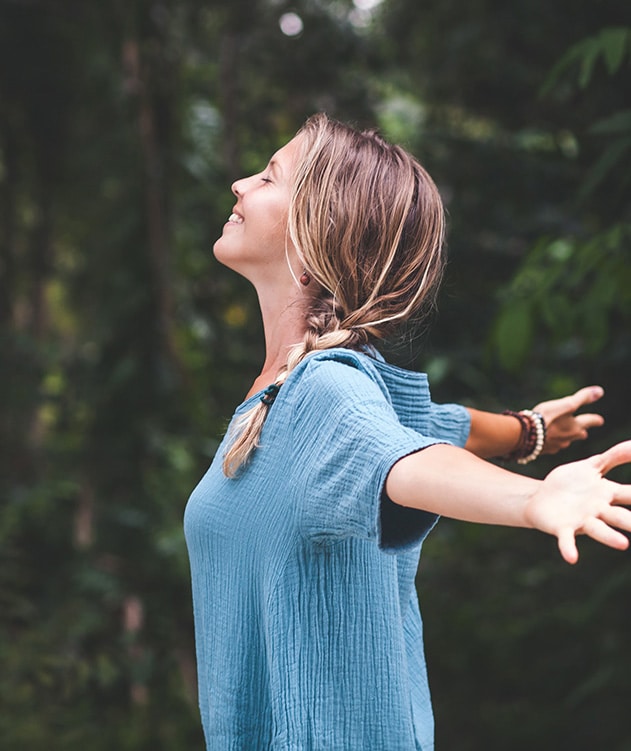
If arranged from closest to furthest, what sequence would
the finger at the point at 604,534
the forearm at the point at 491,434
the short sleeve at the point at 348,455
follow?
1. the finger at the point at 604,534
2. the short sleeve at the point at 348,455
3. the forearm at the point at 491,434

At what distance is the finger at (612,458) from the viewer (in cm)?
81

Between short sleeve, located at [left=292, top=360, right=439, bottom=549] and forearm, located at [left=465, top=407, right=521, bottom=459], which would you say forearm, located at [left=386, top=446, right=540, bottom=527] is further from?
forearm, located at [left=465, top=407, right=521, bottom=459]

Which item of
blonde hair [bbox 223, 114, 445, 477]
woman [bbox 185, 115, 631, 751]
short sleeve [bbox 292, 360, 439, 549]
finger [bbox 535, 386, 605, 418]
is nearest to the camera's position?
short sleeve [bbox 292, 360, 439, 549]

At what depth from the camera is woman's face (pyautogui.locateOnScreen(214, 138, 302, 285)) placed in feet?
4.38

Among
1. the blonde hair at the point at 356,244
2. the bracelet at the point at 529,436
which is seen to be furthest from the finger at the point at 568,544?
the bracelet at the point at 529,436

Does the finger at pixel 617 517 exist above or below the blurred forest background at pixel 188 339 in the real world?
below

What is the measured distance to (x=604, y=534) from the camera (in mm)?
739

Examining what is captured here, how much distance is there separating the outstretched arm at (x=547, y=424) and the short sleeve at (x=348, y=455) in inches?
24.8

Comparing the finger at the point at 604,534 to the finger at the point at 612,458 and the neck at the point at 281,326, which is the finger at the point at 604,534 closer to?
the finger at the point at 612,458

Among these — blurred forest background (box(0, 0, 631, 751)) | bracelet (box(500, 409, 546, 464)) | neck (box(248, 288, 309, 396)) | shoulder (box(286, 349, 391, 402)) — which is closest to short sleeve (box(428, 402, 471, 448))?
bracelet (box(500, 409, 546, 464))

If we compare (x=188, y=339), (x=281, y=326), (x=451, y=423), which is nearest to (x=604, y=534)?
→ (x=281, y=326)

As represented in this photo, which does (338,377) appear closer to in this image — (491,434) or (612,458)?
(612,458)

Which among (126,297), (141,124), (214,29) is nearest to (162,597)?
(126,297)

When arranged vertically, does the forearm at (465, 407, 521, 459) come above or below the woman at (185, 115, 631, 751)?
above
